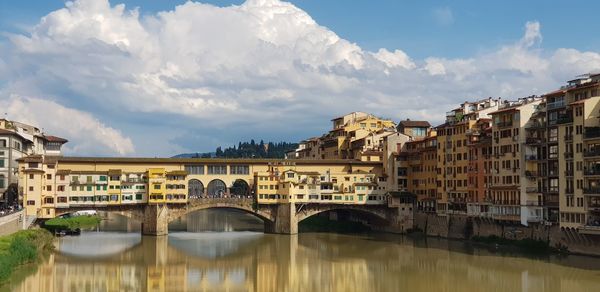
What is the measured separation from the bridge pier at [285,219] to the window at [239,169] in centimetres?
571

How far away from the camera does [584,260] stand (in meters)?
48.7

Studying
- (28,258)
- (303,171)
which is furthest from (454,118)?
(28,258)

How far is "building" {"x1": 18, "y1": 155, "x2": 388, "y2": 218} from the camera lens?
6512cm

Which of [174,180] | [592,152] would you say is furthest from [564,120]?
[174,180]

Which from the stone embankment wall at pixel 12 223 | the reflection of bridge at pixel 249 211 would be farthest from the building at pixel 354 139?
the stone embankment wall at pixel 12 223

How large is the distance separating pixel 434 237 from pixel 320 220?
21182 millimetres

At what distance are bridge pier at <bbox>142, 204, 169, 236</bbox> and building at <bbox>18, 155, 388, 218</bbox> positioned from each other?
2.23 feet

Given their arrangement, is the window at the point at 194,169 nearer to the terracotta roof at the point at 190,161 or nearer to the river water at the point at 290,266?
the terracotta roof at the point at 190,161

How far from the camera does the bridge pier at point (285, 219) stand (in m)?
72.6

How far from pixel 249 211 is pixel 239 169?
17.9 ft

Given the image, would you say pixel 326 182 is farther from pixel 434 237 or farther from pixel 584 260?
pixel 584 260

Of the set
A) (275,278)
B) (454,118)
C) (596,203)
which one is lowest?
(275,278)

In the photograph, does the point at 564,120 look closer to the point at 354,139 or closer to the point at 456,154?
the point at 456,154

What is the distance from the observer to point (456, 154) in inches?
2714
